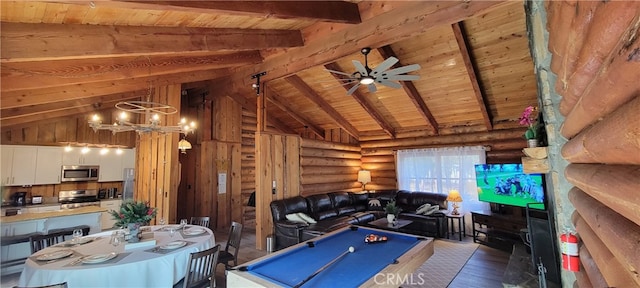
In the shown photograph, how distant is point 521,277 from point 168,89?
6755mm

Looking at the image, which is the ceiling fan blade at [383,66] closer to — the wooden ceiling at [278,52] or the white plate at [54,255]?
the wooden ceiling at [278,52]

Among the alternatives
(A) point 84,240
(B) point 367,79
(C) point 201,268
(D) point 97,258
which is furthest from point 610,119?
(A) point 84,240

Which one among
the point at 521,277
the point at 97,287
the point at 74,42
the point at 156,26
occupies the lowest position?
the point at 521,277

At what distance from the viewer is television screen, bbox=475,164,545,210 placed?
4914 mm

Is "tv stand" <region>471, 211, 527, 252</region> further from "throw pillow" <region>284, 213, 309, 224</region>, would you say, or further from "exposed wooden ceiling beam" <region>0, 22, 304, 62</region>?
"exposed wooden ceiling beam" <region>0, 22, 304, 62</region>

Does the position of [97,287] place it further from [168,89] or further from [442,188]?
[442,188]

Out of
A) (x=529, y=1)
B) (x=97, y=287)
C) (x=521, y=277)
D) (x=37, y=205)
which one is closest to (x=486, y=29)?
(x=529, y=1)

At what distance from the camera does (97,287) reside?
2428 mm

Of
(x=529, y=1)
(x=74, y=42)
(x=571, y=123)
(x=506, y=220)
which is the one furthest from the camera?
(x=506, y=220)

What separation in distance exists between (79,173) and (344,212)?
250 inches

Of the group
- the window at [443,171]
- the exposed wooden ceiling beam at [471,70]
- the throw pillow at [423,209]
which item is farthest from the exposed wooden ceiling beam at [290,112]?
the exposed wooden ceiling beam at [471,70]

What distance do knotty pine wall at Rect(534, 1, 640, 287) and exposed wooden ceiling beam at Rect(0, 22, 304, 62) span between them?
12.4ft

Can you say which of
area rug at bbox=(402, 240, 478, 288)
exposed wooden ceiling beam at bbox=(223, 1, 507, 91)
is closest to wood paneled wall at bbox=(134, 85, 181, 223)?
exposed wooden ceiling beam at bbox=(223, 1, 507, 91)

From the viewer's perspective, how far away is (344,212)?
7176 mm
